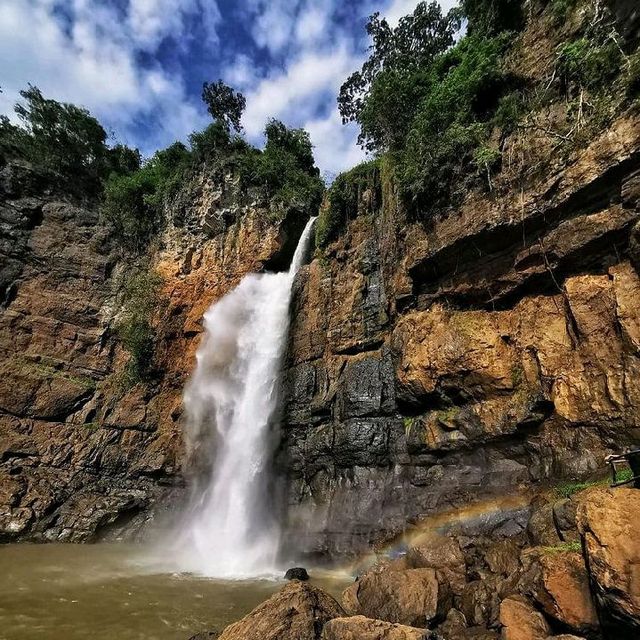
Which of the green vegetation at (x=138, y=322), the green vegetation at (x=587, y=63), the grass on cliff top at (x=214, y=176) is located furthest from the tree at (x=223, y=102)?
the green vegetation at (x=587, y=63)

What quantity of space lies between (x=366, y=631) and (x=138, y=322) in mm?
17489

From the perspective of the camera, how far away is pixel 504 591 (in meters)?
6.16

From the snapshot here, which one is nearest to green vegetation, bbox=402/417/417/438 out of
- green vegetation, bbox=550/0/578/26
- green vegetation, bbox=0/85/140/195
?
green vegetation, bbox=550/0/578/26

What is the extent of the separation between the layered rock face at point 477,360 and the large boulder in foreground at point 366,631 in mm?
4769

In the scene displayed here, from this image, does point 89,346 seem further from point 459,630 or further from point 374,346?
point 459,630

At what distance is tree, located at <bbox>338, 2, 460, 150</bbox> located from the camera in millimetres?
17281

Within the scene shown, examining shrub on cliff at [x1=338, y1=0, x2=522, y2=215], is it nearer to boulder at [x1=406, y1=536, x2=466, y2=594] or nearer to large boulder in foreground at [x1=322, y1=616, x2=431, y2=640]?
boulder at [x1=406, y1=536, x2=466, y2=594]

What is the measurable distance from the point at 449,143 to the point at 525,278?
473cm

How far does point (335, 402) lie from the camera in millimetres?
13375

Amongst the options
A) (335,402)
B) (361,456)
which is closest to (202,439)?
(335,402)

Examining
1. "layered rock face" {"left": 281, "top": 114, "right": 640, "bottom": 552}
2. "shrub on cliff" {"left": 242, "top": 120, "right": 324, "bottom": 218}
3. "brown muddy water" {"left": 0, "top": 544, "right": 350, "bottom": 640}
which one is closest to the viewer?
"brown muddy water" {"left": 0, "top": 544, "right": 350, "bottom": 640}

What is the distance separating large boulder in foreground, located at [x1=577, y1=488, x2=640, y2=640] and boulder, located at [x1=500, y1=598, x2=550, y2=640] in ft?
2.64

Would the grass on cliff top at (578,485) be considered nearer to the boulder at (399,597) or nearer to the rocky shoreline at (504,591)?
the rocky shoreline at (504,591)

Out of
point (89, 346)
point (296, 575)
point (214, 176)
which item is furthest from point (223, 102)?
point (296, 575)
